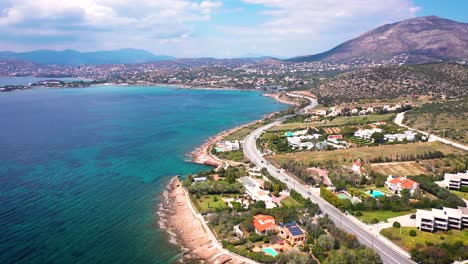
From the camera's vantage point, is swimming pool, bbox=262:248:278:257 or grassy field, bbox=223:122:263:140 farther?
grassy field, bbox=223:122:263:140

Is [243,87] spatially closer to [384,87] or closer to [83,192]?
[384,87]

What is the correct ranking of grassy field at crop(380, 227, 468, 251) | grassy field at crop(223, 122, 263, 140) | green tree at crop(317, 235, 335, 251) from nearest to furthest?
green tree at crop(317, 235, 335, 251)
grassy field at crop(380, 227, 468, 251)
grassy field at crop(223, 122, 263, 140)

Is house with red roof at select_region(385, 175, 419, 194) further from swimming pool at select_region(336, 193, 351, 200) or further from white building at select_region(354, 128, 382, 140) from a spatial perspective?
white building at select_region(354, 128, 382, 140)

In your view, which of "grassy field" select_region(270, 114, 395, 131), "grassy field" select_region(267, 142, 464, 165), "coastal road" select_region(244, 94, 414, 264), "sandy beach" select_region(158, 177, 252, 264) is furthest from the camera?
"grassy field" select_region(270, 114, 395, 131)

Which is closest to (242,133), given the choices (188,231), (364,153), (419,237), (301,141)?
(301,141)

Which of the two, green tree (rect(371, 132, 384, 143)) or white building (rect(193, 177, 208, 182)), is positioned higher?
green tree (rect(371, 132, 384, 143))

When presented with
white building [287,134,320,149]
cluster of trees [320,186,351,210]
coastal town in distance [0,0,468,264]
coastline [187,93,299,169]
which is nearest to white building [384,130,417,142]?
coastal town in distance [0,0,468,264]

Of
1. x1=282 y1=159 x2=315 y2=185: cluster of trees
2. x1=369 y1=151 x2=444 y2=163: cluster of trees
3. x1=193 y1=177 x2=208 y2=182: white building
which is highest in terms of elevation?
x1=369 y1=151 x2=444 y2=163: cluster of trees
